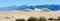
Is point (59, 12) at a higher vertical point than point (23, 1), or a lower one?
lower

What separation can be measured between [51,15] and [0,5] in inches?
158

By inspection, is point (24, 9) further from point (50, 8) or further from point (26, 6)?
point (50, 8)

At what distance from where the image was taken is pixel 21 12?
498 inches

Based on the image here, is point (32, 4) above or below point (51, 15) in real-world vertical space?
above

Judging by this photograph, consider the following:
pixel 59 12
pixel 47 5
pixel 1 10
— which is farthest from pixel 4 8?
pixel 59 12

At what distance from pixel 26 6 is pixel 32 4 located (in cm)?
50

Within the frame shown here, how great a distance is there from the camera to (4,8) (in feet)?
41.3

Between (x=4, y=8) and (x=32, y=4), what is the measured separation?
7.10ft

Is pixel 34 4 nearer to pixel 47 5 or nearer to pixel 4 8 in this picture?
pixel 47 5

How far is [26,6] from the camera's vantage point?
12.6 m

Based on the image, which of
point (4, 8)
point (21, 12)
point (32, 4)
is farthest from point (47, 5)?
point (4, 8)

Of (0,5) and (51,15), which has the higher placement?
(0,5)

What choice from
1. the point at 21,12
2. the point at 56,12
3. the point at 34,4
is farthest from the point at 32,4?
the point at 56,12

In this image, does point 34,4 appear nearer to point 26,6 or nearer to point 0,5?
point 26,6
